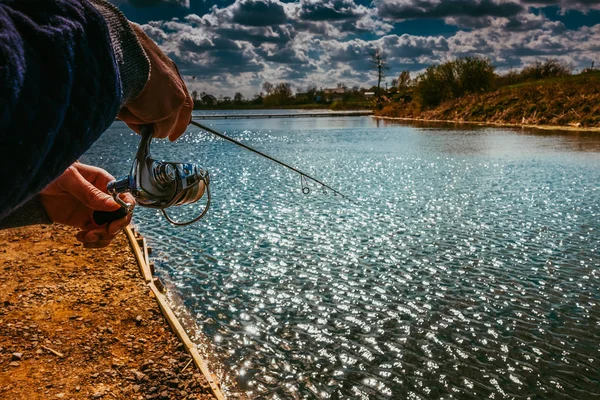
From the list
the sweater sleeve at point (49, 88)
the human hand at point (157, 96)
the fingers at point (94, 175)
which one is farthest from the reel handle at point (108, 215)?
the sweater sleeve at point (49, 88)

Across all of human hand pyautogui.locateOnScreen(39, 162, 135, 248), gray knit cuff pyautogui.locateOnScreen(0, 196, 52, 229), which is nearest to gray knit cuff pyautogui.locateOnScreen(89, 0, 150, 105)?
gray knit cuff pyautogui.locateOnScreen(0, 196, 52, 229)

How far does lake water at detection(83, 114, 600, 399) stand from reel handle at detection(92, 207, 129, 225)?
4980 millimetres

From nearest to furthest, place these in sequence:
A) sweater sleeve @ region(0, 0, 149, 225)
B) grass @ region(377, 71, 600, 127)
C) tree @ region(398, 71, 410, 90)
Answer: sweater sleeve @ region(0, 0, 149, 225) → grass @ region(377, 71, 600, 127) → tree @ region(398, 71, 410, 90)

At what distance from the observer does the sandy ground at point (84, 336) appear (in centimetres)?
564

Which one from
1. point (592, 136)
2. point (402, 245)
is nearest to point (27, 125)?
point (402, 245)

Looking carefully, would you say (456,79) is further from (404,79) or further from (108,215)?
(108,215)

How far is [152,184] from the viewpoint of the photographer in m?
2.09

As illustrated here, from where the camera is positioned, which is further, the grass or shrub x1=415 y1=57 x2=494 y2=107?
shrub x1=415 y1=57 x2=494 y2=107

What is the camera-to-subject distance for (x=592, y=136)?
4541cm

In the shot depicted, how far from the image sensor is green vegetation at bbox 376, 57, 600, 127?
60159 mm

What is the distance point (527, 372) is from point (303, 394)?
336 centimetres

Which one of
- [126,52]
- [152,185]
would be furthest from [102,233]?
[126,52]

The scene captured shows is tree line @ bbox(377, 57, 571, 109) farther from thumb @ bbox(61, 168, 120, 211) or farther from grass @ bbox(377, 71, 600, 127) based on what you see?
thumb @ bbox(61, 168, 120, 211)

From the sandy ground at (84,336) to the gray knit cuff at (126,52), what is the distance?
16.7 ft
